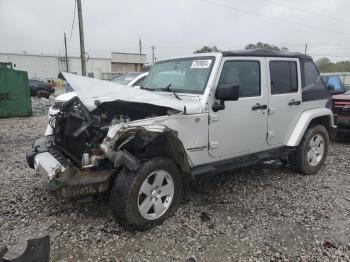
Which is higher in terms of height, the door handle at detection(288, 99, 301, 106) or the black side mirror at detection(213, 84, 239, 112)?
the black side mirror at detection(213, 84, 239, 112)

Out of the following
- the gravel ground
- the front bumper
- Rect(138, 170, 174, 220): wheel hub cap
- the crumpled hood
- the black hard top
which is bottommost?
the gravel ground

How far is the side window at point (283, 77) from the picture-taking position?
5.05m

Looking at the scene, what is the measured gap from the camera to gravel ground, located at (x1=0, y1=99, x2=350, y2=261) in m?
3.43

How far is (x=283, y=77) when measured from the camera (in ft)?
17.1

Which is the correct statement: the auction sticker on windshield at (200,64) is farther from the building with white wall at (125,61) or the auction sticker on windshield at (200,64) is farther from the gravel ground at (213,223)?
the building with white wall at (125,61)

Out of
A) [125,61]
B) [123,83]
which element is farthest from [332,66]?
[123,83]

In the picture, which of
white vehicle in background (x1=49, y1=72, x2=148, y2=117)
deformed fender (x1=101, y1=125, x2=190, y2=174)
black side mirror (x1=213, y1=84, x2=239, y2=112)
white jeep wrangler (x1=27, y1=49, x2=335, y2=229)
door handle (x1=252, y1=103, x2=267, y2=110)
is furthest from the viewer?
white vehicle in background (x1=49, y1=72, x2=148, y2=117)

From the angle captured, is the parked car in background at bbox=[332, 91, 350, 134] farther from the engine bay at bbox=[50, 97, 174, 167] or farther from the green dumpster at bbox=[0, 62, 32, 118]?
the green dumpster at bbox=[0, 62, 32, 118]

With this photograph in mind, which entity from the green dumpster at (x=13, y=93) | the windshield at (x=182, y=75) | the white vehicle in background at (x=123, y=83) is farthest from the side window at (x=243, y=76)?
the green dumpster at (x=13, y=93)

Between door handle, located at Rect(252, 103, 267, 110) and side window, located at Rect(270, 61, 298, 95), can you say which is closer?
door handle, located at Rect(252, 103, 267, 110)

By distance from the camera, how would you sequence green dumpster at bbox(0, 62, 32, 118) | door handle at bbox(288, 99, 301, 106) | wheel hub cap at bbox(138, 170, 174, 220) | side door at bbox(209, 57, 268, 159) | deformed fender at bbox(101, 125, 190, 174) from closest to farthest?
1. deformed fender at bbox(101, 125, 190, 174)
2. wheel hub cap at bbox(138, 170, 174, 220)
3. side door at bbox(209, 57, 268, 159)
4. door handle at bbox(288, 99, 301, 106)
5. green dumpster at bbox(0, 62, 32, 118)

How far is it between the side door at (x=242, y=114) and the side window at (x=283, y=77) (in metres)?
0.23

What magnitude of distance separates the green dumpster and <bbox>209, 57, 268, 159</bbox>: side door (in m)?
10.6

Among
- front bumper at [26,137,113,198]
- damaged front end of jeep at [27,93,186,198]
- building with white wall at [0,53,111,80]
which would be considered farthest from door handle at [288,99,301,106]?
building with white wall at [0,53,111,80]
